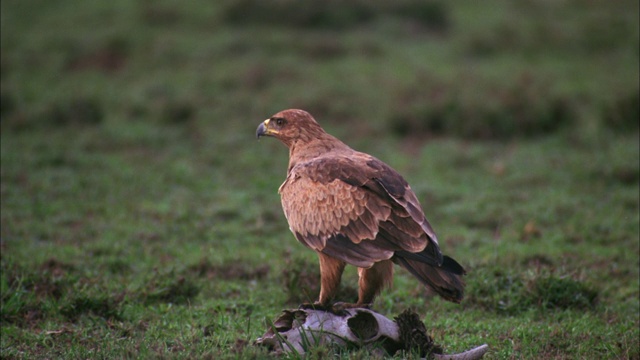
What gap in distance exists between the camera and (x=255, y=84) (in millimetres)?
14000

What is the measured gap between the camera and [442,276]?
4930mm

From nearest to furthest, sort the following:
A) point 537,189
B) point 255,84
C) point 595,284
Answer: point 595,284 → point 537,189 → point 255,84

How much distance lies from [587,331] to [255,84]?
361 inches

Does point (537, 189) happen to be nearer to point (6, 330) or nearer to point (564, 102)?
point (564, 102)

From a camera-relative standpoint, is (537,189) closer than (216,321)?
No

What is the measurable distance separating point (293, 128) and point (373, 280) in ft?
5.50

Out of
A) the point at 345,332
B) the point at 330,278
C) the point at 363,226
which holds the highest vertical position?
the point at 363,226

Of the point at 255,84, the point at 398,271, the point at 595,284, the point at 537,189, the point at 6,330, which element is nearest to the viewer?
the point at 6,330

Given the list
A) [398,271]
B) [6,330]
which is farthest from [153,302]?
[398,271]

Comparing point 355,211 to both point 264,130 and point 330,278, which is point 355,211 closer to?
point 330,278

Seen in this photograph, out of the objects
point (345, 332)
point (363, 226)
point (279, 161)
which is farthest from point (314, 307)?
point (279, 161)

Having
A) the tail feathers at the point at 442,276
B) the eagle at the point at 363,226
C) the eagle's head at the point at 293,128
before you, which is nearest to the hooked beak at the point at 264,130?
the eagle's head at the point at 293,128

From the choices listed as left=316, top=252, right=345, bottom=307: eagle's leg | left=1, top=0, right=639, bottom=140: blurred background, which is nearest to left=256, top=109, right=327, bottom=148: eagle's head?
left=316, top=252, right=345, bottom=307: eagle's leg

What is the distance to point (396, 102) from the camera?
1286 centimetres
